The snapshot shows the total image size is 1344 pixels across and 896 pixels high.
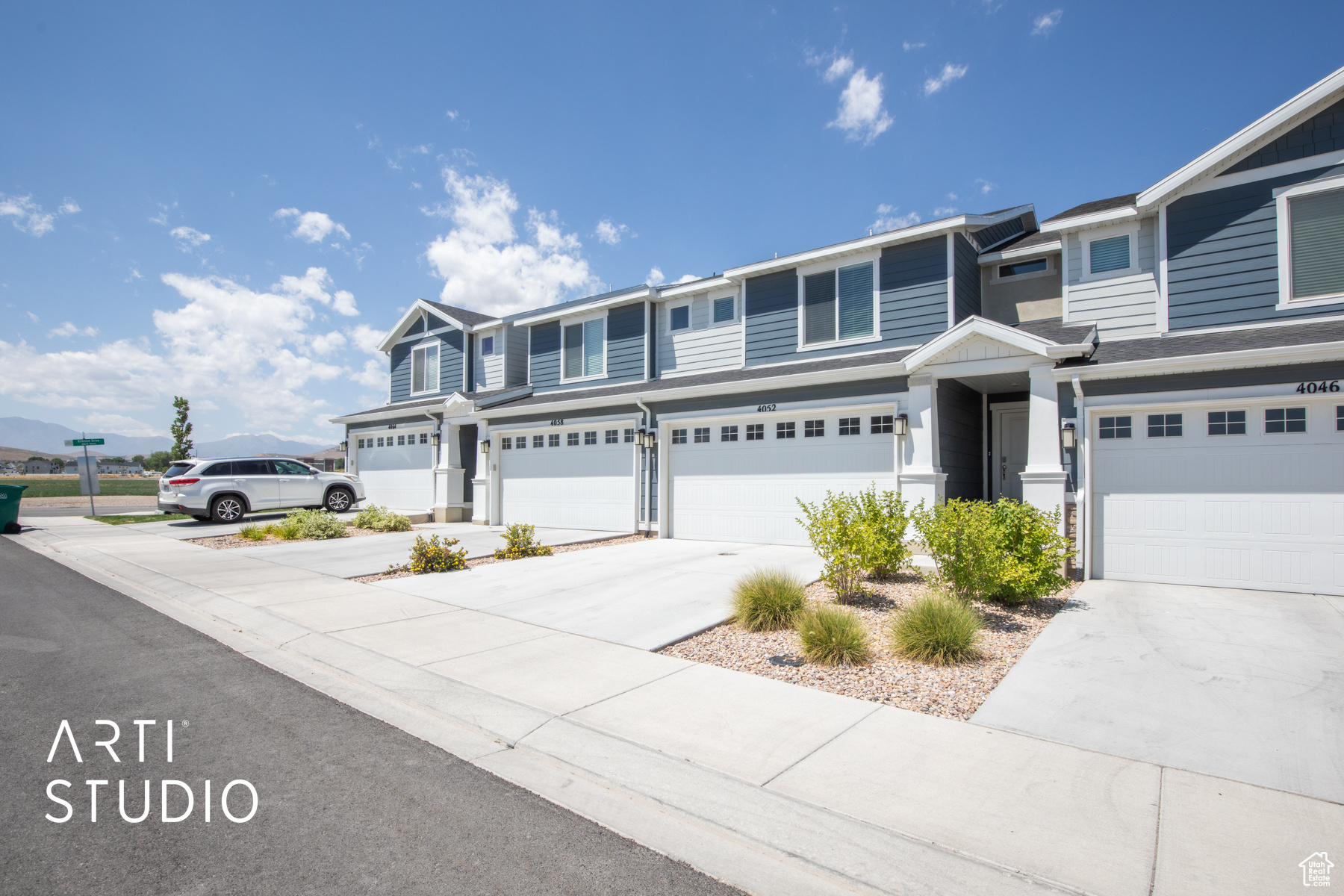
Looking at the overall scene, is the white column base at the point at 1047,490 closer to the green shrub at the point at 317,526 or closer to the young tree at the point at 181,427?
the green shrub at the point at 317,526

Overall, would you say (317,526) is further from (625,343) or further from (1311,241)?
(1311,241)

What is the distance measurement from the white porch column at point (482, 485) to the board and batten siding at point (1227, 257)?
14.8 metres

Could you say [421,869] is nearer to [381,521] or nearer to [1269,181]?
[1269,181]

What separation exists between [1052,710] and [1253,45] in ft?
37.7

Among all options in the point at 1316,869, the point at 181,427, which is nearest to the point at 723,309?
the point at 1316,869

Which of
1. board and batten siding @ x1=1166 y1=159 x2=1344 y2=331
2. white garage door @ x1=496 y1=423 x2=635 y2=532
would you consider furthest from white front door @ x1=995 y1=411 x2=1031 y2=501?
white garage door @ x1=496 y1=423 x2=635 y2=532

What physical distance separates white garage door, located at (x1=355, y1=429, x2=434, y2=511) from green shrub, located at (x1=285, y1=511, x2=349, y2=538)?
4.82 metres

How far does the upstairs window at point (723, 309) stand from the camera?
1515cm

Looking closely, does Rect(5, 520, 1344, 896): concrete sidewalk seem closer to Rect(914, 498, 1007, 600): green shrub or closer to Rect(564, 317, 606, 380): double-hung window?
Rect(914, 498, 1007, 600): green shrub

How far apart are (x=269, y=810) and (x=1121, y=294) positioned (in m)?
13.0

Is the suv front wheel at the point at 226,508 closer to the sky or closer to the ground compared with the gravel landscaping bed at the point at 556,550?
closer to the sky

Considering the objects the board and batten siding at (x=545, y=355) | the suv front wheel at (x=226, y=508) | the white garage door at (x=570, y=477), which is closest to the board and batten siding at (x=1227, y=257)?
the white garage door at (x=570, y=477)

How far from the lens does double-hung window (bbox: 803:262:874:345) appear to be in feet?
41.9

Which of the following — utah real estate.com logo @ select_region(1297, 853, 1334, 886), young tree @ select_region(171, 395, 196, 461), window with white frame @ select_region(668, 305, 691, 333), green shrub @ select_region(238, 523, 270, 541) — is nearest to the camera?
utah real estate.com logo @ select_region(1297, 853, 1334, 886)
